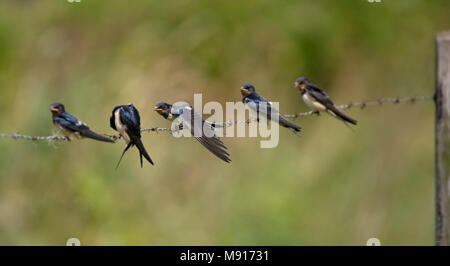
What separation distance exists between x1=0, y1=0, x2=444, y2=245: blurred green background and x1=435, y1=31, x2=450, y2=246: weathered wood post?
1.76 metres

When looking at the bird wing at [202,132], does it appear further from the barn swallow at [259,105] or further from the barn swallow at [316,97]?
the barn swallow at [316,97]

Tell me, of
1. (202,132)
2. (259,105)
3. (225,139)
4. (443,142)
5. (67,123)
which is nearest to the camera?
(202,132)

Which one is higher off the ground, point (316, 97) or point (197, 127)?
point (316, 97)

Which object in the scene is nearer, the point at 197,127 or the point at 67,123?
the point at 197,127

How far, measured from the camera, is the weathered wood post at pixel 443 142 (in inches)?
153

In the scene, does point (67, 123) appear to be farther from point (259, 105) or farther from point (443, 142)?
point (443, 142)

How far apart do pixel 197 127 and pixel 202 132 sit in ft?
0.20

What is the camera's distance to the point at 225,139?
6.83 metres

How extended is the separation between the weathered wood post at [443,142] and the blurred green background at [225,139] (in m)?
1.76

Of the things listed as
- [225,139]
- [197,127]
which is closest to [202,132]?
[197,127]

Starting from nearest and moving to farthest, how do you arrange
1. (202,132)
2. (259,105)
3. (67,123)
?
(202,132) < (259,105) < (67,123)

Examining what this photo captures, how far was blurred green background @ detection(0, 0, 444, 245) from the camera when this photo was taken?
5938 mm

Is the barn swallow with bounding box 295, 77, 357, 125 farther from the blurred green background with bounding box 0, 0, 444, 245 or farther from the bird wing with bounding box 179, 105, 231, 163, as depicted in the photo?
the blurred green background with bounding box 0, 0, 444, 245

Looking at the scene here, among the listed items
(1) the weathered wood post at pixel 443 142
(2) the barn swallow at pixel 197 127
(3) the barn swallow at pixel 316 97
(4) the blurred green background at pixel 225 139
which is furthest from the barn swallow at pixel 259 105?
(4) the blurred green background at pixel 225 139
